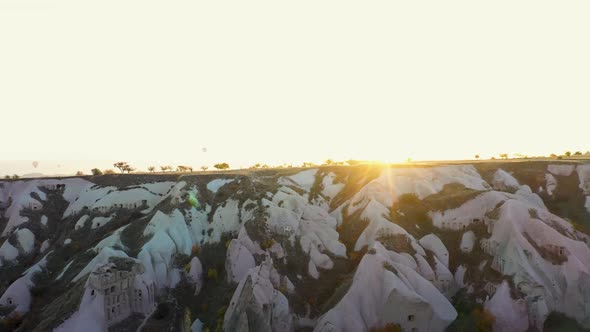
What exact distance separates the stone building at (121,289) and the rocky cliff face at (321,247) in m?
1.31

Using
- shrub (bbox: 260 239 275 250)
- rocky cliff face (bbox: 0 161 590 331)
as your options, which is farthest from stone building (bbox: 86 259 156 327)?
shrub (bbox: 260 239 275 250)

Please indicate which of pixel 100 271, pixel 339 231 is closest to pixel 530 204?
pixel 339 231

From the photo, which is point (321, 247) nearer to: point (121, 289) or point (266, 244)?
point (266, 244)

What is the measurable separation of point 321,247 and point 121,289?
26.2 m

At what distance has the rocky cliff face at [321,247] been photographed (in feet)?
140

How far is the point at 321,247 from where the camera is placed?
52.7m

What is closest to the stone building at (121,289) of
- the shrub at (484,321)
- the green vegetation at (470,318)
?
the green vegetation at (470,318)

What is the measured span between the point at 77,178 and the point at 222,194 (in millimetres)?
32550

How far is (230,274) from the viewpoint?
4928 centimetres

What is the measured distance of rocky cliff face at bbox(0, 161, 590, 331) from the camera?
4266cm

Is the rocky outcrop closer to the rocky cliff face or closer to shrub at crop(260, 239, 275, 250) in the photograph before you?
the rocky cliff face

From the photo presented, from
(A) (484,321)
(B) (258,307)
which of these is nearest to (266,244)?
(B) (258,307)

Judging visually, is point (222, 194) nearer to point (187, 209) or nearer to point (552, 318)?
point (187, 209)

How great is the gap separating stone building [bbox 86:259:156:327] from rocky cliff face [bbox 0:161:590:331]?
1307 mm
